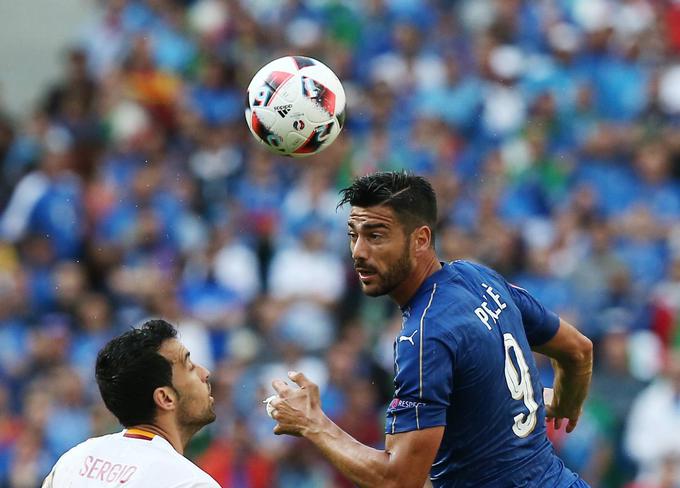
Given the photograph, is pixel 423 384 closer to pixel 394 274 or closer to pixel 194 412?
pixel 394 274

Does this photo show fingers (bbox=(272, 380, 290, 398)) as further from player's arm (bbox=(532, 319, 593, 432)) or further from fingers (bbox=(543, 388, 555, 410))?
fingers (bbox=(543, 388, 555, 410))

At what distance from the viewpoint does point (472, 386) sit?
5.33m

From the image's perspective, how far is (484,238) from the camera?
37.2ft

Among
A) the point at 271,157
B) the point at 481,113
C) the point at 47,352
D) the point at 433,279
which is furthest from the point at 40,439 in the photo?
A: the point at 433,279

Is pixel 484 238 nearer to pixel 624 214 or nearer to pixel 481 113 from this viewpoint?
pixel 624 214

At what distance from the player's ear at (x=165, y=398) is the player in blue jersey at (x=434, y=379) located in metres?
0.42

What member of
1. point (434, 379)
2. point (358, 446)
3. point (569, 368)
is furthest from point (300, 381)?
point (569, 368)

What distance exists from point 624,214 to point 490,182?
136 centimetres

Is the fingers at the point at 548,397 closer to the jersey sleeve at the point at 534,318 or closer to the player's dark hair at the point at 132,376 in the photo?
the jersey sleeve at the point at 534,318

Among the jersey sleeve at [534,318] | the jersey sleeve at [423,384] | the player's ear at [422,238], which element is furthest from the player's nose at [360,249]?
the jersey sleeve at [534,318]

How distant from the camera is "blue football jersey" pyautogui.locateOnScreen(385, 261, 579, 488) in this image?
5.21m

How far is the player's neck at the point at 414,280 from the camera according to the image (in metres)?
5.55

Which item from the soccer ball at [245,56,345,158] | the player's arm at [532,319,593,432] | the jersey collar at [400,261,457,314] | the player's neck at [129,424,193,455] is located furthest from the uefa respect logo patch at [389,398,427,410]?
the soccer ball at [245,56,345,158]

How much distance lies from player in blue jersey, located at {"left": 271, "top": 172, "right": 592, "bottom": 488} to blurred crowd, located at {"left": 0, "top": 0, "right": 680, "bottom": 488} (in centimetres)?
462
